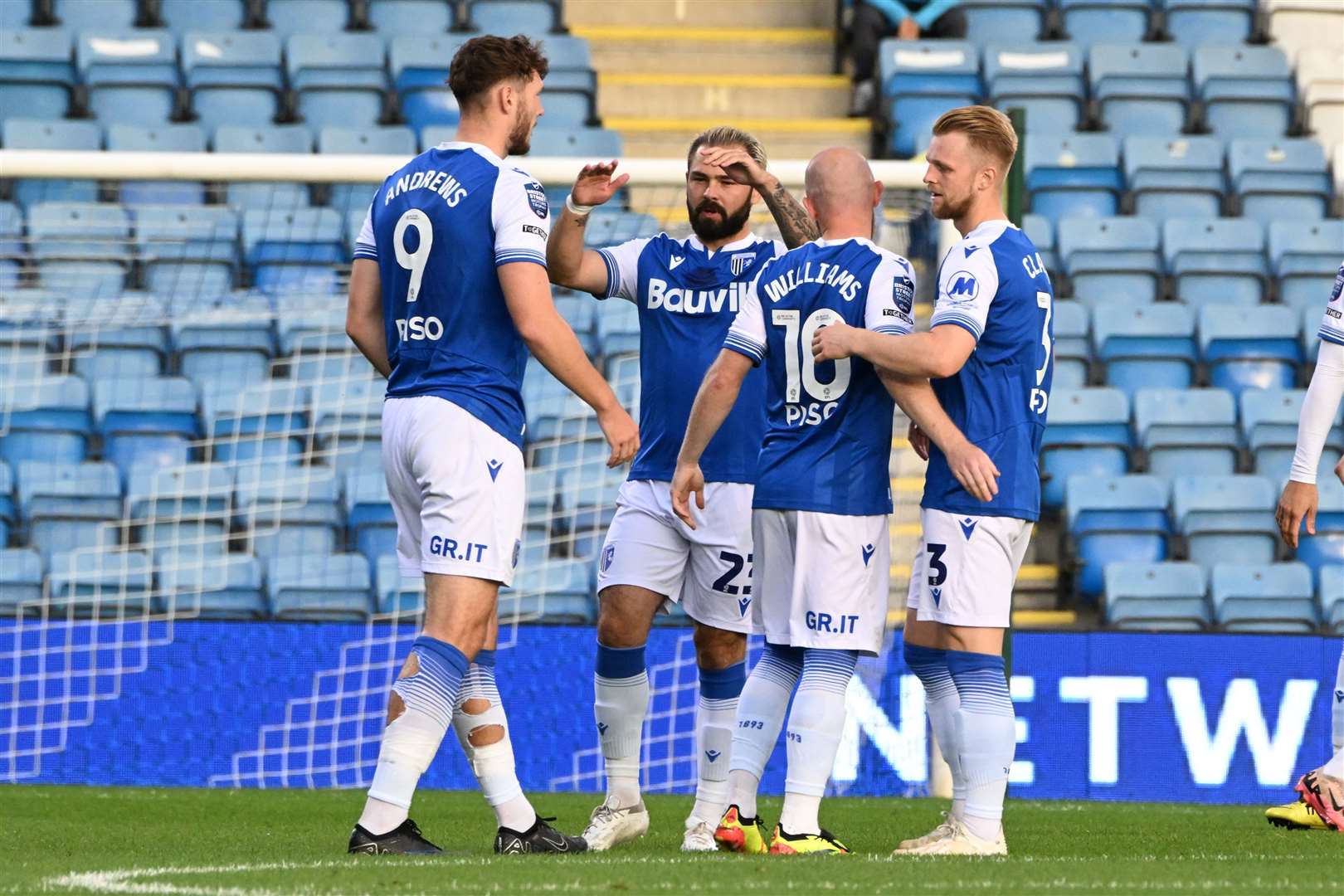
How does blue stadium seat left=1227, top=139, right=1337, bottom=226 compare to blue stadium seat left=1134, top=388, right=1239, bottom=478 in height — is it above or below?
above

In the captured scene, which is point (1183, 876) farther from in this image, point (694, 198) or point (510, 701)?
point (510, 701)

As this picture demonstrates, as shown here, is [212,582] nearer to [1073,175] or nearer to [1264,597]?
[1264,597]

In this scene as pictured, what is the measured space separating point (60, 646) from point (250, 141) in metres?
4.17

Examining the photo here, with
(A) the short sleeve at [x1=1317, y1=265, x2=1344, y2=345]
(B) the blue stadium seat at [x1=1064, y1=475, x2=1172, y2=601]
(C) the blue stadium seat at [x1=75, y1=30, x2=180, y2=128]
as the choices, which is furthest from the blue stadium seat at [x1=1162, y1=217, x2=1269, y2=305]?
(C) the blue stadium seat at [x1=75, y1=30, x2=180, y2=128]

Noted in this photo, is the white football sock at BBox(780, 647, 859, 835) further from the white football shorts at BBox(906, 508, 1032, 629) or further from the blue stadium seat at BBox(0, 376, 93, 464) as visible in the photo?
the blue stadium seat at BBox(0, 376, 93, 464)

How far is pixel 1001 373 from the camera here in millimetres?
4992

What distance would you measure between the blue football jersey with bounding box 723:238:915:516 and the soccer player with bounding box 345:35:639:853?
1.52 feet

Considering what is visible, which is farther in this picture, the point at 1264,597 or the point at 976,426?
the point at 1264,597

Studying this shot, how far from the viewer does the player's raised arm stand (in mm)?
5332

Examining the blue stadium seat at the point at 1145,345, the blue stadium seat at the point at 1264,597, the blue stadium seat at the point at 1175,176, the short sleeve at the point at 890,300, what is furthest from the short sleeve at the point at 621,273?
the blue stadium seat at the point at 1175,176

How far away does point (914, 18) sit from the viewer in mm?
13656

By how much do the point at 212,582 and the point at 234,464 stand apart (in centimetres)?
61

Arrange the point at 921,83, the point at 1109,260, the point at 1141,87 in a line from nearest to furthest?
the point at 1109,260 → the point at 921,83 → the point at 1141,87

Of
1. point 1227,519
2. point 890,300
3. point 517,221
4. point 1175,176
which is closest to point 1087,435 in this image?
point 1227,519
